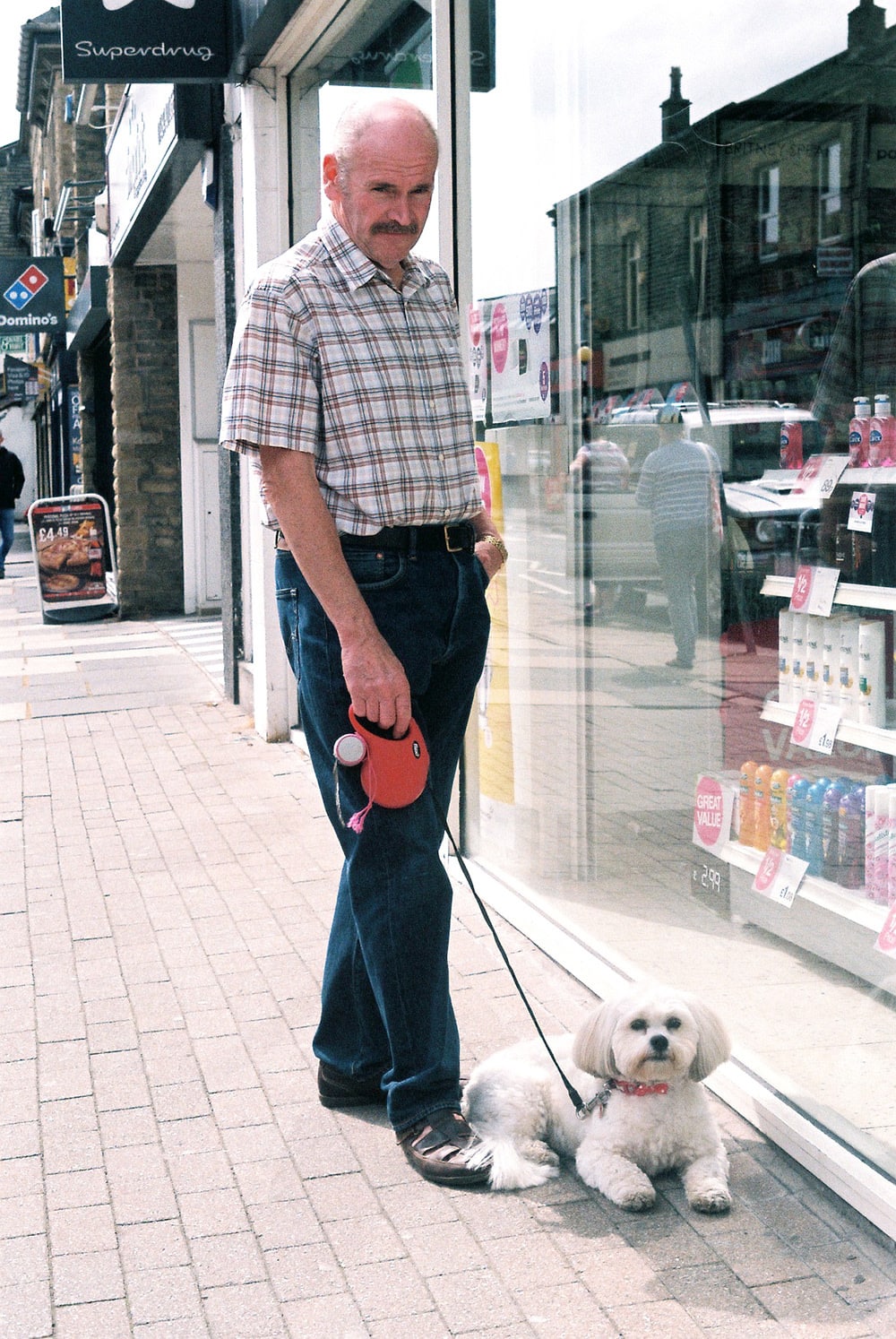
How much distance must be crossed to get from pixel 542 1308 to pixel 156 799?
437 cm

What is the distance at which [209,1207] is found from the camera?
118 inches

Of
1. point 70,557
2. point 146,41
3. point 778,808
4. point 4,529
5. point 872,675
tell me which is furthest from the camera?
point 4,529

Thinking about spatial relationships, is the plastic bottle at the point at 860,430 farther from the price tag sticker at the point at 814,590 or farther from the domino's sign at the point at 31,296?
the domino's sign at the point at 31,296

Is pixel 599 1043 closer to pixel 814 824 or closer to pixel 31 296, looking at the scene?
pixel 814 824

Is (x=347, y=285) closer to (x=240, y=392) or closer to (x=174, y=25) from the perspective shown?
(x=240, y=392)

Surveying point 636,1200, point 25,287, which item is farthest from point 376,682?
point 25,287

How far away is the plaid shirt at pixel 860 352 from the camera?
3.36 metres

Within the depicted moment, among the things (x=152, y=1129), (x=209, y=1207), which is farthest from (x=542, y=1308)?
(x=152, y=1129)

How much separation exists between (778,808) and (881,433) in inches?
40.9

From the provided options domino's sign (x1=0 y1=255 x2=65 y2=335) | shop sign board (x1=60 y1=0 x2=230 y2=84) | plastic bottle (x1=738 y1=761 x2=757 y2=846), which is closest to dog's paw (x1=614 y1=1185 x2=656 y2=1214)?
plastic bottle (x1=738 y1=761 x2=757 y2=846)

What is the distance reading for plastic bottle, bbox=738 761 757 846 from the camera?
395 centimetres

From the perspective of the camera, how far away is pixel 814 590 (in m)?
3.69

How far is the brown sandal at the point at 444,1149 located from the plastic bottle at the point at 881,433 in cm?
177

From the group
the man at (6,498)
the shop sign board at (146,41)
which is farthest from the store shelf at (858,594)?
the man at (6,498)
